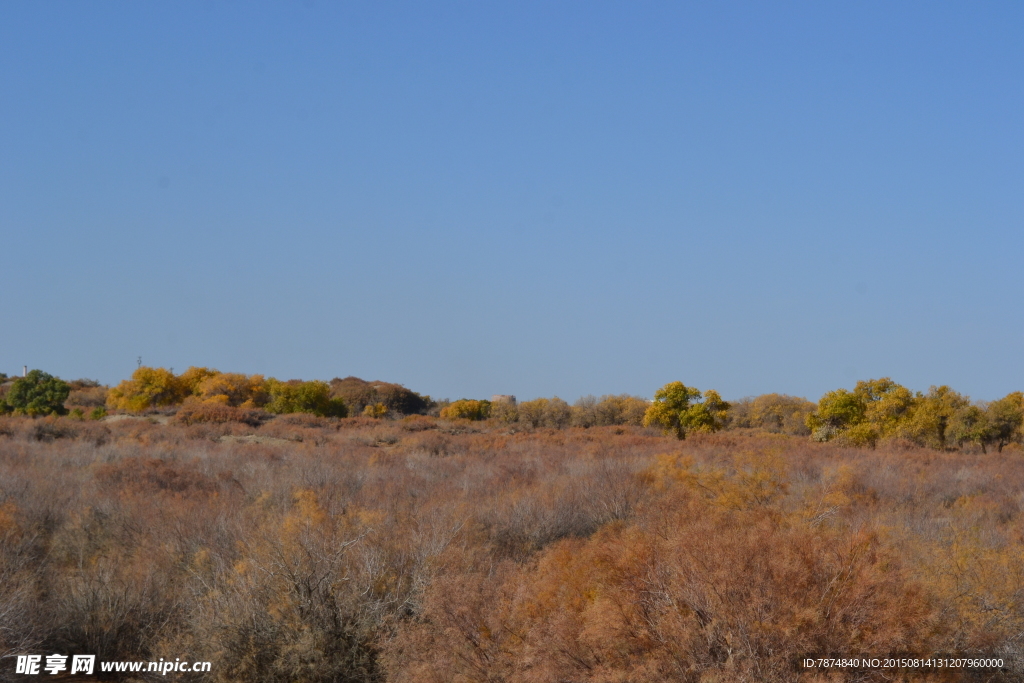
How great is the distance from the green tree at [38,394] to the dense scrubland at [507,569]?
1046 inches

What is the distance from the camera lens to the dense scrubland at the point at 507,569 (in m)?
6.17

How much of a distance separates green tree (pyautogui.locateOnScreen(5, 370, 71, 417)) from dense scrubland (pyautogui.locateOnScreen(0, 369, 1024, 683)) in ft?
87.1

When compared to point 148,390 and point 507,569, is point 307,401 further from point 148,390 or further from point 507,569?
point 507,569

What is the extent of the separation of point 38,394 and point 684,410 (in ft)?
107

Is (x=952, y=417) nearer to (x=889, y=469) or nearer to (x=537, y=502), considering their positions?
(x=889, y=469)

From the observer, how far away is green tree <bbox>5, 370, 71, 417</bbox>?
43.2 meters

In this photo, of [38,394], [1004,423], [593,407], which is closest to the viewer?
[1004,423]

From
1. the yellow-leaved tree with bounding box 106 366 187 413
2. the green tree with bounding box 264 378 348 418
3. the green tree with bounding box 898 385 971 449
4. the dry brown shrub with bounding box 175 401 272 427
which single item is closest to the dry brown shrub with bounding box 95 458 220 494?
the dry brown shrub with bounding box 175 401 272 427

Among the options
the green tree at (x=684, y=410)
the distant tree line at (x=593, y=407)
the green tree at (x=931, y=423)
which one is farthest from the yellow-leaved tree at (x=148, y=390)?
the green tree at (x=931, y=423)

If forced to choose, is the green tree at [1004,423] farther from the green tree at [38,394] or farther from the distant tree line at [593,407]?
the green tree at [38,394]

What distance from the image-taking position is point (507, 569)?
31.4 feet

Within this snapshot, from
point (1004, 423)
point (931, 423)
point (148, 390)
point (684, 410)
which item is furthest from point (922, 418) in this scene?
point (148, 390)

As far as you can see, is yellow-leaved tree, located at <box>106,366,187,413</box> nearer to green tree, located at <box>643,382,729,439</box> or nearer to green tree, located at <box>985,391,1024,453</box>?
green tree, located at <box>643,382,729,439</box>

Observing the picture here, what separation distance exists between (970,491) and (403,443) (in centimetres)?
1785
